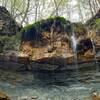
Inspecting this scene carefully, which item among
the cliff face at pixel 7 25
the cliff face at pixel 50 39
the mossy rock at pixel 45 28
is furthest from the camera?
the cliff face at pixel 7 25

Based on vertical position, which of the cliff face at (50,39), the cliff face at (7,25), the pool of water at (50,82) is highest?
the cliff face at (7,25)

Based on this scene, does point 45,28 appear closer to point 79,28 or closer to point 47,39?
point 47,39

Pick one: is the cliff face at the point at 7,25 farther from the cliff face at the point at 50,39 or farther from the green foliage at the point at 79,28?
the green foliage at the point at 79,28

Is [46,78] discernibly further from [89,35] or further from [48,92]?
[89,35]

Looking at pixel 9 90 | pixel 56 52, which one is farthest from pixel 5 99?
pixel 56 52

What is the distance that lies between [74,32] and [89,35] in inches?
49.5

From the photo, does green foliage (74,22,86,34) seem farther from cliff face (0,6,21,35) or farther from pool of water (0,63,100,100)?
cliff face (0,6,21,35)

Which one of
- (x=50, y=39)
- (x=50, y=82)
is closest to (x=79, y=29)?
(x=50, y=39)

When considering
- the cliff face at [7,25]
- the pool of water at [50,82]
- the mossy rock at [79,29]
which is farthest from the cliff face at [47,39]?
the cliff face at [7,25]

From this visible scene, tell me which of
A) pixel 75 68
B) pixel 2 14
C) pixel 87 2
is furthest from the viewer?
pixel 87 2

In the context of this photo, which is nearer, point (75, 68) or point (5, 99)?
point (5, 99)

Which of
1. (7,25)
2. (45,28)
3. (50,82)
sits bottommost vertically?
(50,82)

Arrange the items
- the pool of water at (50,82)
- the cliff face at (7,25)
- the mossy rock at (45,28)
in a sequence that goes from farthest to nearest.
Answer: the cliff face at (7,25) < the mossy rock at (45,28) < the pool of water at (50,82)

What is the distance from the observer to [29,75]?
67.6 ft
